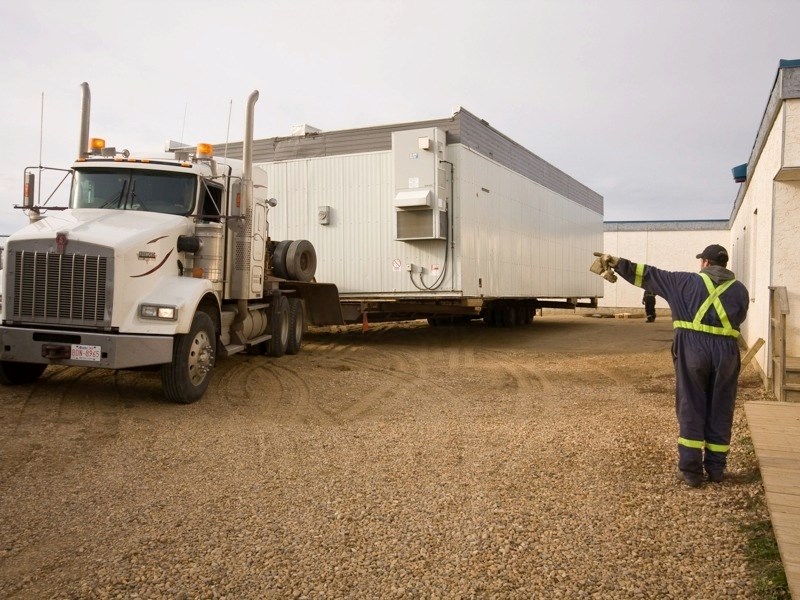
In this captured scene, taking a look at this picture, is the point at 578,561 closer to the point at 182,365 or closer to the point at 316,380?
the point at 182,365

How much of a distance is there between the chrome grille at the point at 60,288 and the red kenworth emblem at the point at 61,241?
0.24 ft

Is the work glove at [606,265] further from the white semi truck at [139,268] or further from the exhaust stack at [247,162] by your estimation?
the exhaust stack at [247,162]

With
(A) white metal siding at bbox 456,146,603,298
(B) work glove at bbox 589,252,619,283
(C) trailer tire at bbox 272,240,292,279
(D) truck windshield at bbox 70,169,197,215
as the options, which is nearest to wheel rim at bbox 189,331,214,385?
(D) truck windshield at bbox 70,169,197,215

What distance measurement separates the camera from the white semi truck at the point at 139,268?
6.89 meters

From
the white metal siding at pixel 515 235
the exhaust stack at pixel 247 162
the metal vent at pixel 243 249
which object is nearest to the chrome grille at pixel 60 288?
the exhaust stack at pixel 247 162

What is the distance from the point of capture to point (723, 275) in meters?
4.71

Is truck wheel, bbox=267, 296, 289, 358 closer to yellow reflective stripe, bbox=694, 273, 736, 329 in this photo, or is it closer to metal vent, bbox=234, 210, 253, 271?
metal vent, bbox=234, 210, 253, 271

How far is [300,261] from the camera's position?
37.5 ft

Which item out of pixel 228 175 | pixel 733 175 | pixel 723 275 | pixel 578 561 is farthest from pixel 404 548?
pixel 733 175

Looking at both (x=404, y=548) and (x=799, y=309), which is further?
(x=799, y=309)

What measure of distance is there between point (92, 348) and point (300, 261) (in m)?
4.98

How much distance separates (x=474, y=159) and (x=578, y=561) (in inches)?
388

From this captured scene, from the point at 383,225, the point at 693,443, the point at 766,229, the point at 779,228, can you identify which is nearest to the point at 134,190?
the point at 383,225

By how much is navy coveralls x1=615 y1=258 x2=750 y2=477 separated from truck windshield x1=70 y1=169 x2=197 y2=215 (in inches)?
221
